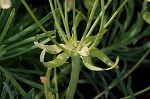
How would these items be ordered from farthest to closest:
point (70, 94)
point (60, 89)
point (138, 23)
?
point (60, 89), point (138, 23), point (70, 94)

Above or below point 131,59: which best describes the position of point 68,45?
above

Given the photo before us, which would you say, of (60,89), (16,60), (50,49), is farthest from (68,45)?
(60,89)

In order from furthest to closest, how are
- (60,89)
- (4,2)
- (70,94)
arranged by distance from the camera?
(60,89) < (70,94) < (4,2)

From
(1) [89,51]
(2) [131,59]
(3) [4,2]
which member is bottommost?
(2) [131,59]

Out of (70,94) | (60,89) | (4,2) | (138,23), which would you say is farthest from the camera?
(60,89)

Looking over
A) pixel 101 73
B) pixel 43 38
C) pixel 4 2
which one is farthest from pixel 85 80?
pixel 4 2

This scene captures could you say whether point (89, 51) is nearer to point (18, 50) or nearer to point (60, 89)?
point (18, 50)

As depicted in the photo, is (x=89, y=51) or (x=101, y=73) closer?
(x=89, y=51)

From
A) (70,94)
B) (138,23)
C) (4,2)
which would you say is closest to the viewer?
(4,2)

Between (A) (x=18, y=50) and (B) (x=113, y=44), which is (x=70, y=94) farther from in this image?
(B) (x=113, y=44)
